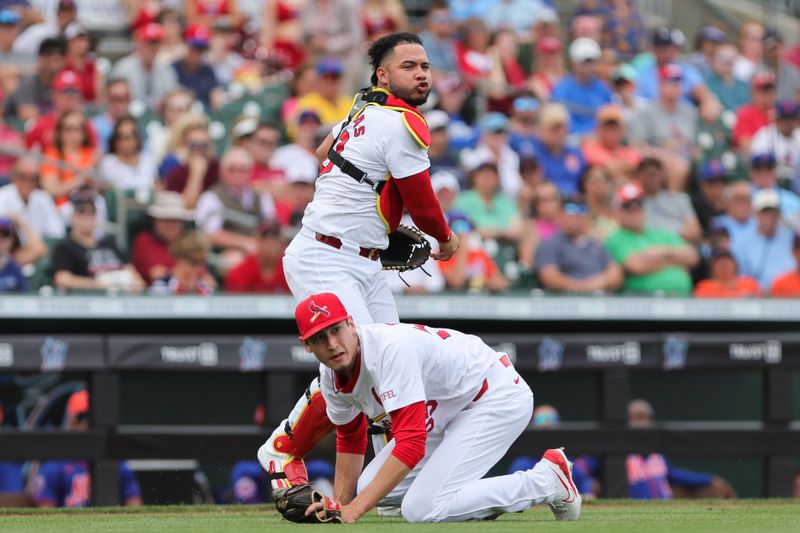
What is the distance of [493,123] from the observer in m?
12.0

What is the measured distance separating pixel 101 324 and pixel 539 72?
5521mm

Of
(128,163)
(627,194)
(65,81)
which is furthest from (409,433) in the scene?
(65,81)

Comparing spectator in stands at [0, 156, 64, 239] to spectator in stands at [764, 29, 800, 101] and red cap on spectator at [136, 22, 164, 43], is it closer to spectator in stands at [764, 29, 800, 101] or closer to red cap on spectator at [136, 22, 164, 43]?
red cap on spectator at [136, 22, 164, 43]

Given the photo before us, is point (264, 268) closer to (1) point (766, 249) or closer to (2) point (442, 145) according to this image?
(2) point (442, 145)

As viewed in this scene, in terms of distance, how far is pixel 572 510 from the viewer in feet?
20.4

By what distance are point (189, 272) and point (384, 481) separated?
4575 mm

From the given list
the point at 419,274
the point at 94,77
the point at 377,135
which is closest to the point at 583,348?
the point at 419,274

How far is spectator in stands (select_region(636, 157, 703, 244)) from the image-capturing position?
37.5 feet

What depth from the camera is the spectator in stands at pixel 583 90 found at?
13.0 meters

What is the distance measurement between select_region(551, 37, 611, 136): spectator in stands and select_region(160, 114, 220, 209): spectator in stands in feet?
11.7

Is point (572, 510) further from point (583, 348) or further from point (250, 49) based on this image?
point (250, 49)

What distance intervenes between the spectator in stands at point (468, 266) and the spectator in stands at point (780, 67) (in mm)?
4793

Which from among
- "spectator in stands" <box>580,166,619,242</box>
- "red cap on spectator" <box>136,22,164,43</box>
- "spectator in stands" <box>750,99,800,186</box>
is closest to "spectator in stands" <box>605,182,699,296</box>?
"spectator in stands" <box>580,166,619,242</box>

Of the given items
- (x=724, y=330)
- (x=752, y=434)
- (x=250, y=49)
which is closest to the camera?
(x=752, y=434)
